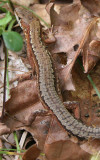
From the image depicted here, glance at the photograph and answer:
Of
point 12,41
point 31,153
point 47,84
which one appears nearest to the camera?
point 12,41

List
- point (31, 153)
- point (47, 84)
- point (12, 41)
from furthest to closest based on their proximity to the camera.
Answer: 1. point (47, 84)
2. point (31, 153)
3. point (12, 41)

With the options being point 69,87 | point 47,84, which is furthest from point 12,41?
point 69,87

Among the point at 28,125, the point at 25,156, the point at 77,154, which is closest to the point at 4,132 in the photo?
the point at 28,125

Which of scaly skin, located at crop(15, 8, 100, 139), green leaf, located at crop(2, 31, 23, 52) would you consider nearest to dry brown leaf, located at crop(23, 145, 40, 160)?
scaly skin, located at crop(15, 8, 100, 139)

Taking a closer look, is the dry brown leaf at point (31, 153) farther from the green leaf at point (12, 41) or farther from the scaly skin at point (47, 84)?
the green leaf at point (12, 41)

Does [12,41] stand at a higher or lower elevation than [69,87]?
higher

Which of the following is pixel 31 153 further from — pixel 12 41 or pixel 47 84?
pixel 12 41

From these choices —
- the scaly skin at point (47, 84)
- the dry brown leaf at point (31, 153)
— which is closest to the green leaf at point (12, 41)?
the dry brown leaf at point (31, 153)

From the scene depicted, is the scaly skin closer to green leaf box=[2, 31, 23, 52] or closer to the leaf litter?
the leaf litter

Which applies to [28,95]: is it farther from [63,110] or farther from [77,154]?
[77,154]
